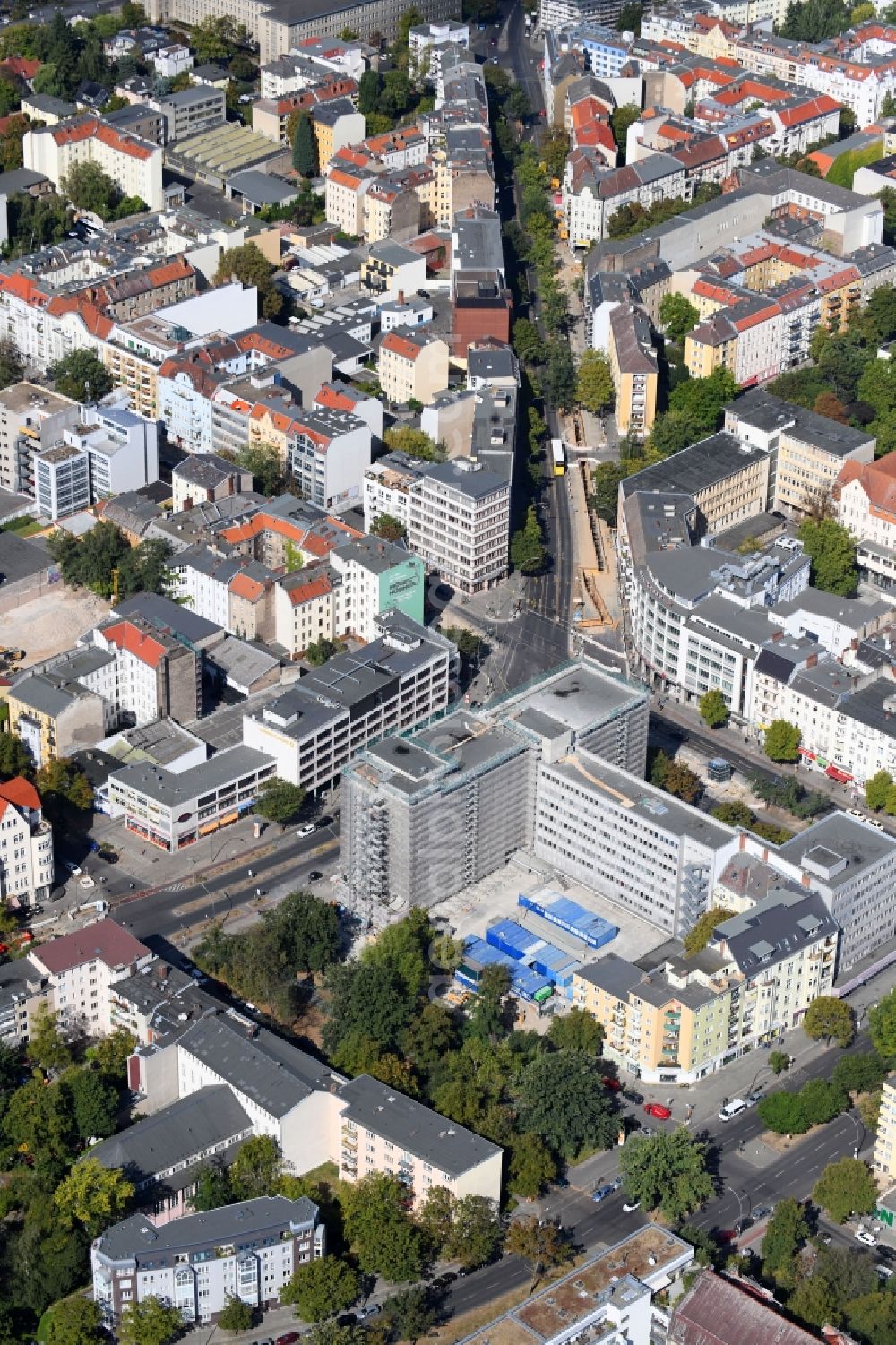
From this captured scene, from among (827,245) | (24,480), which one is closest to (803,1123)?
(24,480)

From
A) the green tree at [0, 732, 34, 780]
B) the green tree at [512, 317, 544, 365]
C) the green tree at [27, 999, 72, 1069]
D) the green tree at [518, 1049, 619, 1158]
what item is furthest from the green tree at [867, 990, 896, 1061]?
the green tree at [512, 317, 544, 365]

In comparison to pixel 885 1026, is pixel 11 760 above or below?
above

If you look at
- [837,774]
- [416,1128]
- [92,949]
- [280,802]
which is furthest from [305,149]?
[416,1128]

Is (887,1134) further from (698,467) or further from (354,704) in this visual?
(698,467)

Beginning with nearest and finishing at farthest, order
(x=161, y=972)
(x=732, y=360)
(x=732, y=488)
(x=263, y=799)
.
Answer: (x=161, y=972)
(x=263, y=799)
(x=732, y=488)
(x=732, y=360)

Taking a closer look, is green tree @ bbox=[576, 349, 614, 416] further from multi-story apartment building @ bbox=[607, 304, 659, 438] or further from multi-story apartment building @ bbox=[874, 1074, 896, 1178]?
multi-story apartment building @ bbox=[874, 1074, 896, 1178]

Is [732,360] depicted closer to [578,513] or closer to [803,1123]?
[578,513]
